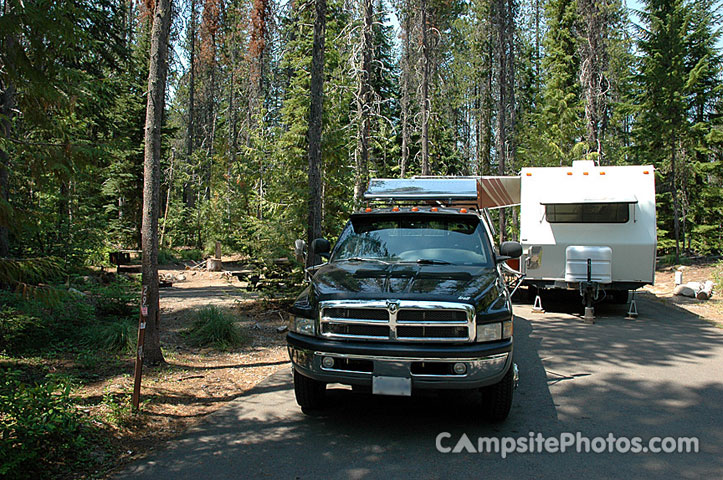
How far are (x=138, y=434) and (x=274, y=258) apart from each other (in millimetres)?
5913

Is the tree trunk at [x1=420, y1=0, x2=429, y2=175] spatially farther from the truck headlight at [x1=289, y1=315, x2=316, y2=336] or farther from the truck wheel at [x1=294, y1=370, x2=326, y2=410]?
the truck headlight at [x1=289, y1=315, x2=316, y2=336]

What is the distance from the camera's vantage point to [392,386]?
4266 millimetres

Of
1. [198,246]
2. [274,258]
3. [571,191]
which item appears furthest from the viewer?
[198,246]

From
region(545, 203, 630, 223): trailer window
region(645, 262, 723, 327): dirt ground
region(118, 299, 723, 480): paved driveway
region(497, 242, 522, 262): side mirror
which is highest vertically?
region(545, 203, 630, 223): trailer window

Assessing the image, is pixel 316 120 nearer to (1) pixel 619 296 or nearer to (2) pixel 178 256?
(1) pixel 619 296

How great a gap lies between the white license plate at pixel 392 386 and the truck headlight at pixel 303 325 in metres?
0.73

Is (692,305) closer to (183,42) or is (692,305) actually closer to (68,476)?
(68,476)

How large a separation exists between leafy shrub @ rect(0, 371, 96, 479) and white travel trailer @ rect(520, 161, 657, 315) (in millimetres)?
8553

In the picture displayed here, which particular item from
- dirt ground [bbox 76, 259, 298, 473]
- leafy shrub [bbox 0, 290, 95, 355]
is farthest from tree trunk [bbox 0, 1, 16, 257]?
dirt ground [bbox 76, 259, 298, 473]

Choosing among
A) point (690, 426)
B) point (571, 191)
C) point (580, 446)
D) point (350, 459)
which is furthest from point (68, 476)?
point (571, 191)

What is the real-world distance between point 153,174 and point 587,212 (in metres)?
9.07

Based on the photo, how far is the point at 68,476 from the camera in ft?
12.3

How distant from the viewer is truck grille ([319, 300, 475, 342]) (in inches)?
170

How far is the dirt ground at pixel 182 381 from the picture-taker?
4.65 metres
